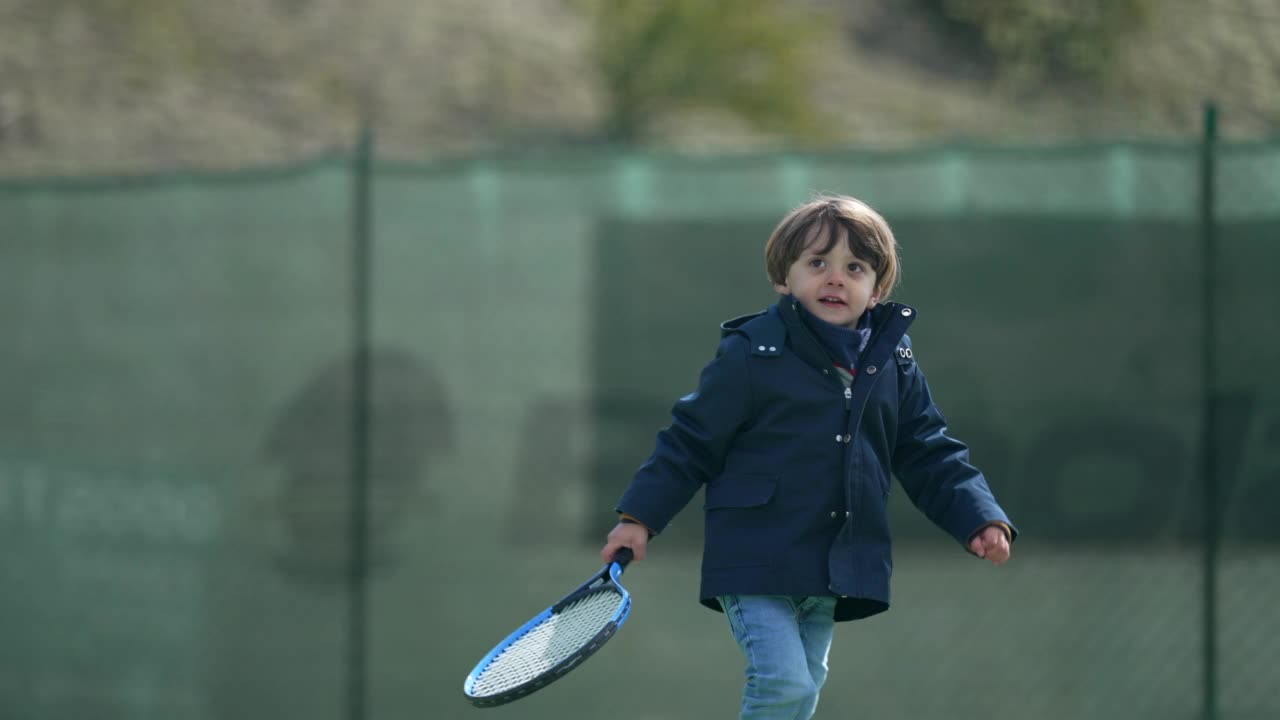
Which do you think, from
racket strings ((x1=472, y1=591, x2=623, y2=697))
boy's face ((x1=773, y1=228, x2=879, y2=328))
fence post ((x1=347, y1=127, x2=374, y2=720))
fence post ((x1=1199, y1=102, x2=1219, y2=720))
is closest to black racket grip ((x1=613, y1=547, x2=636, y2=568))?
racket strings ((x1=472, y1=591, x2=623, y2=697))

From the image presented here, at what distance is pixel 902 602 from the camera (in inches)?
205

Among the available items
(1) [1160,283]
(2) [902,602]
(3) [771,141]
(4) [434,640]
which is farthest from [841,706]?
(3) [771,141]

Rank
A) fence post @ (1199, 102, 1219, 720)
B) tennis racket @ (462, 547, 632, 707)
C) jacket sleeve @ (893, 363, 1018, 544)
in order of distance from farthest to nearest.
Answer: fence post @ (1199, 102, 1219, 720) < jacket sleeve @ (893, 363, 1018, 544) < tennis racket @ (462, 547, 632, 707)

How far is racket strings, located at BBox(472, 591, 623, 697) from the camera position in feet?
9.49

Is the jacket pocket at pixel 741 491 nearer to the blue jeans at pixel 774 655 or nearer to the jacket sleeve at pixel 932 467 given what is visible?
the blue jeans at pixel 774 655

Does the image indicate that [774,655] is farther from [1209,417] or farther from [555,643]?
[1209,417]

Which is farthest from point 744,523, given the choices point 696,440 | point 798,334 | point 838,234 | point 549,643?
point 838,234

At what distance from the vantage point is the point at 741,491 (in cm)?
332

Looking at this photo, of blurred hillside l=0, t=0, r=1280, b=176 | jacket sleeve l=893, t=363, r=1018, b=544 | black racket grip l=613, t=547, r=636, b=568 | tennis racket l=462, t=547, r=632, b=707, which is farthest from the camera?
blurred hillside l=0, t=0, r=1280, b=176

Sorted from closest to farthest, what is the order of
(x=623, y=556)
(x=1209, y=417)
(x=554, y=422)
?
(x=623, y=556), (x=1209, y=417), (x=554, y=422)

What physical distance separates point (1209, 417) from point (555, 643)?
9.46 ft

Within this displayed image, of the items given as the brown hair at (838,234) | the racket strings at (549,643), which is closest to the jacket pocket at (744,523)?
the racket strings at (549,643)

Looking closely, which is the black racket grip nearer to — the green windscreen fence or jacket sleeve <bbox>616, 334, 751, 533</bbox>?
jacket sleeve <bbox>616, 334, 751, 533</bbox>

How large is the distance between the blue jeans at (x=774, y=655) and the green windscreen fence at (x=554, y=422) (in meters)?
1.90
